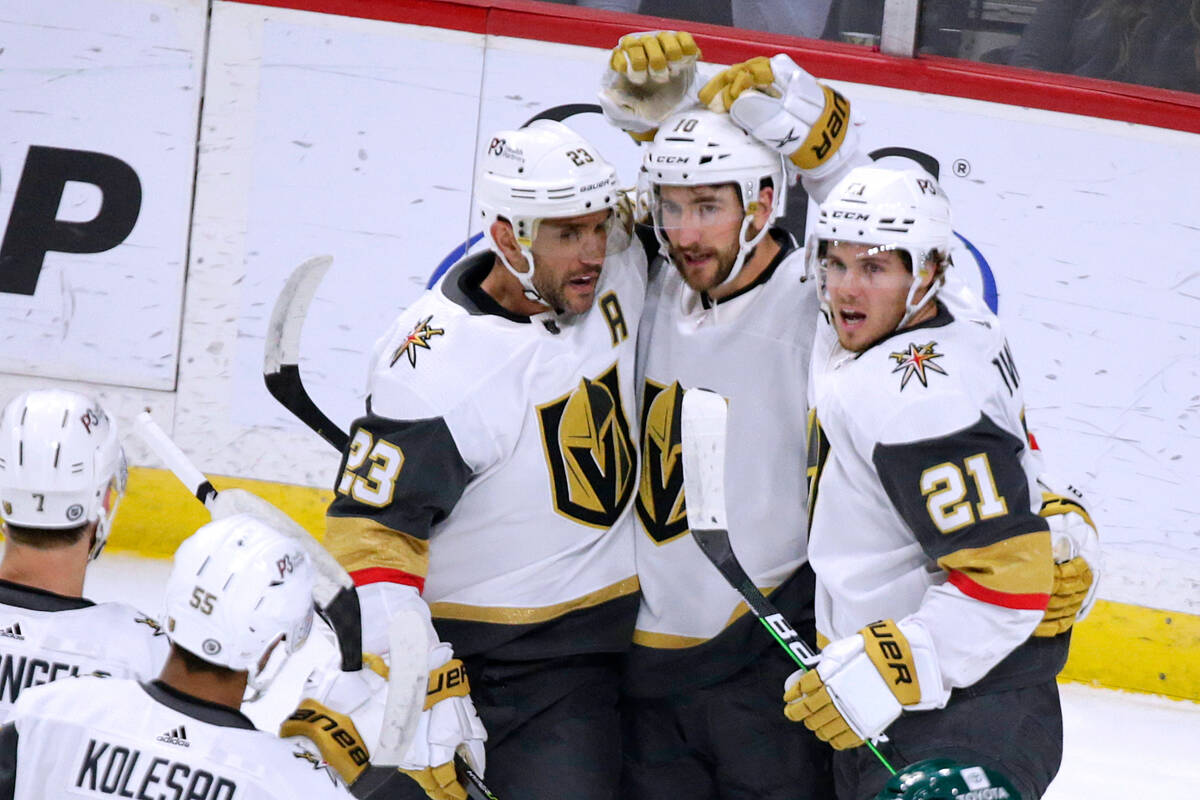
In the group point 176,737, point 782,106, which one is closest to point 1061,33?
point 782,106

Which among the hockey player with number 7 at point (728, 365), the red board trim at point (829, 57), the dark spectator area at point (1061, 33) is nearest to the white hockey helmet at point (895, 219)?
the hockey player with number 7 at point (728, 365)

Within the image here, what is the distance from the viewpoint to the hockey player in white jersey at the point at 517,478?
2.53 meters

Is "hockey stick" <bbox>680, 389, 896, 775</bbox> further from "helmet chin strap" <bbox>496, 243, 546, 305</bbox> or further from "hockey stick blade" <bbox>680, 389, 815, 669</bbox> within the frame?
"helmet chin strap" <bbox>496, 243, 546, 305</bbox>

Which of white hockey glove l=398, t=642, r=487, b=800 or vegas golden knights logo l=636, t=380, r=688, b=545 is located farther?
vegas golden knights logo l=636, t=380, r=688, b=545

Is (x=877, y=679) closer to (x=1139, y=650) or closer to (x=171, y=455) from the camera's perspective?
(x=171, y=455)

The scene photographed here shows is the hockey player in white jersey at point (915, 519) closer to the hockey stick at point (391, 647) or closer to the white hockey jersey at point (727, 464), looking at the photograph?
the white hockey jersey at point (727, 464)

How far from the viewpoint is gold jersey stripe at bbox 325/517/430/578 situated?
8.21 feet

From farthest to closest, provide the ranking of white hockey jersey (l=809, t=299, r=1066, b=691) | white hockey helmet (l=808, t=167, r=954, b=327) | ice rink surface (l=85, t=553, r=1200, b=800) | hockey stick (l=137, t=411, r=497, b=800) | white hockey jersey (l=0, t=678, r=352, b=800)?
ice rink surface (l=85, t=553, r=1200, b=800) < white hockey helmet (l=808, t=167, r=954, b=327) < white hockey jersey (l=809, t=299, r=1066, b=691) < hockey stick (l=137, t=411, r=497, b=800) < white hockey jersey (l=0, t=678, r=352, b=800)

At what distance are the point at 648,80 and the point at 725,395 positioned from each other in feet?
1.85

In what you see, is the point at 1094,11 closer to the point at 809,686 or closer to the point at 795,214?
the point at 795,214

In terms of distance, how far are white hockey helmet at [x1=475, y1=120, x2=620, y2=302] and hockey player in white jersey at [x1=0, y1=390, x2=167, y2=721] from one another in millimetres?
736

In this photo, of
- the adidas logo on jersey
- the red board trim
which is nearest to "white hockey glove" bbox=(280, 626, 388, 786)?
the adidas logo on jersey

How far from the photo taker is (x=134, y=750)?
1.90 m

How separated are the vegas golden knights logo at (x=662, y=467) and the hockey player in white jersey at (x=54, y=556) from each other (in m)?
0.87
